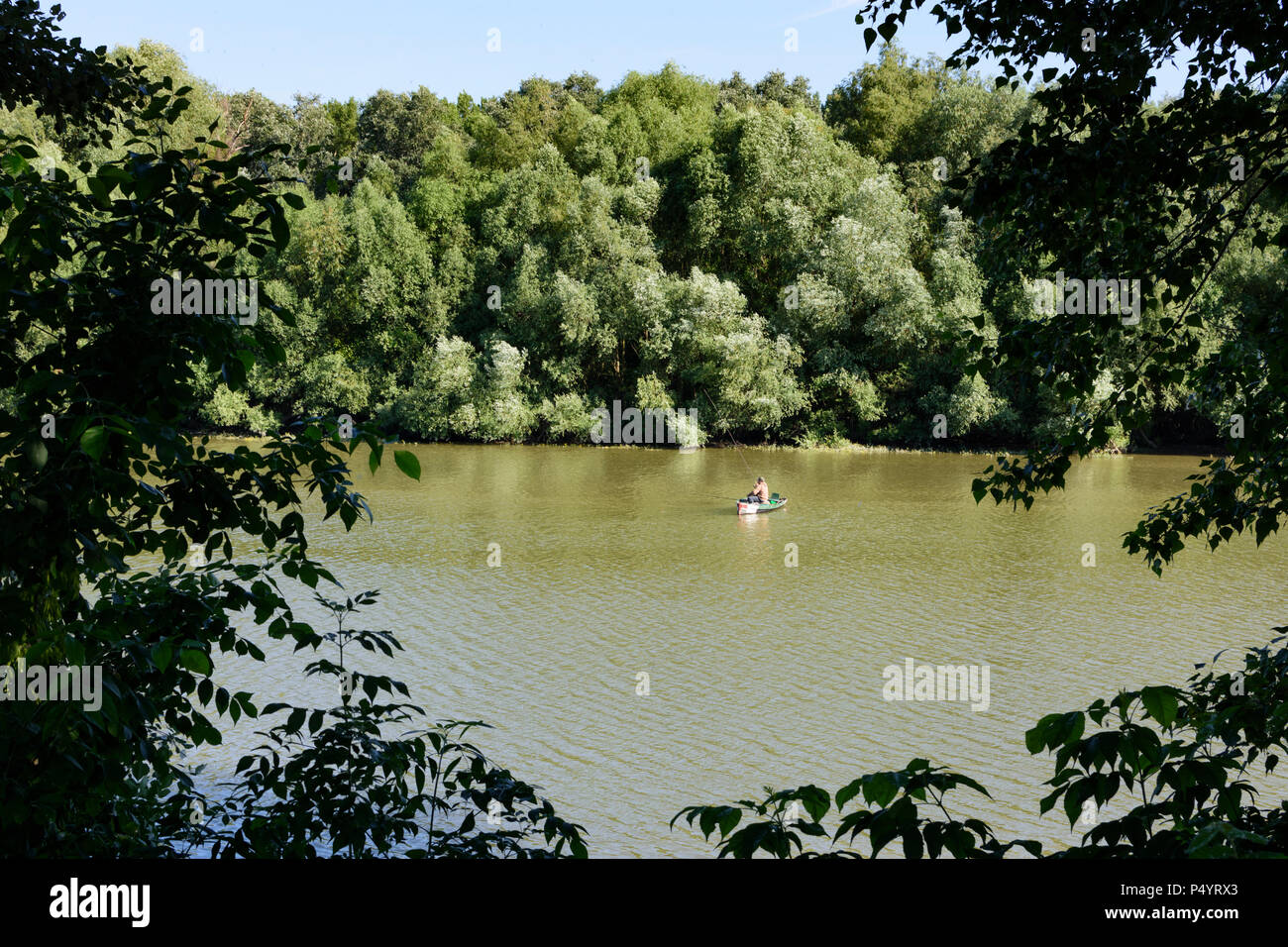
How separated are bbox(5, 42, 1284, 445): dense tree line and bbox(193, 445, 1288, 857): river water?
1126 cm

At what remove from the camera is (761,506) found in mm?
27172

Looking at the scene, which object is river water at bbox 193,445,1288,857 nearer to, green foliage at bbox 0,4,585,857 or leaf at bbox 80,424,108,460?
green foliage at bbox 0,4,585,857

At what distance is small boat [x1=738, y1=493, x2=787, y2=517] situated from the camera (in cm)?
2688

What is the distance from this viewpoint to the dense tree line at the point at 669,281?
41.1m

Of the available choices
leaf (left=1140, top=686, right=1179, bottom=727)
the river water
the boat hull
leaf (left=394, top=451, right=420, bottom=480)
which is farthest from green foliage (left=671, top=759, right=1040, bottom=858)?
the boat hull

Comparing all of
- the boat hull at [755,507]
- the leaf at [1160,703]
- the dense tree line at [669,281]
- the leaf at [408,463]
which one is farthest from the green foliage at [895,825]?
the dense tree line at [669,281]

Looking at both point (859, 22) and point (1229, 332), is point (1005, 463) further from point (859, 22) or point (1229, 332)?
point (1229, 332)

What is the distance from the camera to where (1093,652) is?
15.8 metres

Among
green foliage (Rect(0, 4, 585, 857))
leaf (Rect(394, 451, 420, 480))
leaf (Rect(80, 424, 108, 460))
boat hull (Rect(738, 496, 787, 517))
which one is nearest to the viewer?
leaf (Rect(80, 424, 108, 460))

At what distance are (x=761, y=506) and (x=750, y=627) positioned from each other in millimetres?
9980

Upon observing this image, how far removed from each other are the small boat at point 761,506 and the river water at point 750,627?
14.0 inches

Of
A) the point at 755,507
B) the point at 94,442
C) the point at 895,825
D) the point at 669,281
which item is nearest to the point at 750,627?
the point at 755,507
